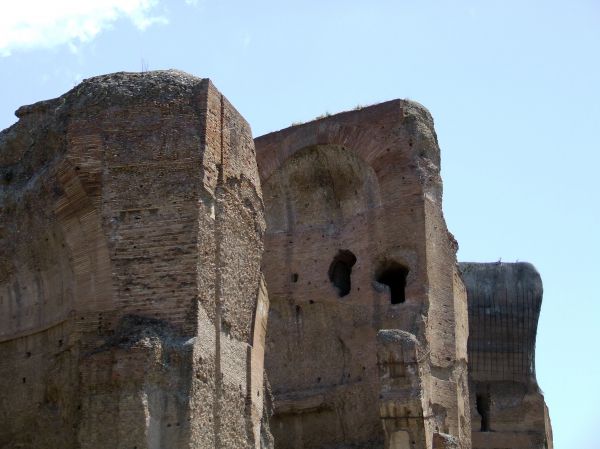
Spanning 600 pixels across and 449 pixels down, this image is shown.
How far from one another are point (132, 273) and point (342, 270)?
1052 cm

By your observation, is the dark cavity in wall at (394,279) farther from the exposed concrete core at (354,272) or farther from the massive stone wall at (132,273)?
the massive stone wall at (132,273)

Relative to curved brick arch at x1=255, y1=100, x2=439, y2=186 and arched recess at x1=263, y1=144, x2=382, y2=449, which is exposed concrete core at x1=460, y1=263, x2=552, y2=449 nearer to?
arched recess at x1=263, y1=144, x2=382, y2=449

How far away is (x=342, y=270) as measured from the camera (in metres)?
25.8

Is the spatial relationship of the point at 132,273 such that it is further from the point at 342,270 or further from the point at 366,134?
the point at 342,270

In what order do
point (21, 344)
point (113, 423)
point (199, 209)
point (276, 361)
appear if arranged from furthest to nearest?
point (276, 361)
point (21, 344)
point (199, 209)
point (113, 423)

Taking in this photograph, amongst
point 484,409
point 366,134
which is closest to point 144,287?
point 366,134

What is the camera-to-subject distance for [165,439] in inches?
586

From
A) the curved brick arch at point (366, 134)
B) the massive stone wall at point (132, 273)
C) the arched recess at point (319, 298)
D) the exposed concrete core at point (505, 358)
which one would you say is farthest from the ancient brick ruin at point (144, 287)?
the exposed concrete core at point (505, 358)

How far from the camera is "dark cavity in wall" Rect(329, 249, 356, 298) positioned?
Answer: 2545 cm

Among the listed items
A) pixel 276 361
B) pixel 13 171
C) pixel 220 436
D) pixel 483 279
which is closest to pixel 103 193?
pixel 13 171

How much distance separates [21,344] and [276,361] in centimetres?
883

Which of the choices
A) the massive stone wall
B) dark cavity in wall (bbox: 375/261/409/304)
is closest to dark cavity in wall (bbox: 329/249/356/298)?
dark cavity in wall (bbox: 375/261/409/304)

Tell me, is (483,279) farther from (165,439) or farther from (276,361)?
(165,439)

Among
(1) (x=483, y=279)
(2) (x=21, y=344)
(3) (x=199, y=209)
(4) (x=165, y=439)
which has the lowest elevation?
(4) (x=165, y=439)
